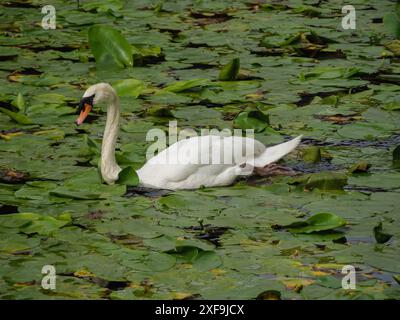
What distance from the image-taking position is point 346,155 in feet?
20.3

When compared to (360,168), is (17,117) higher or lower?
higher

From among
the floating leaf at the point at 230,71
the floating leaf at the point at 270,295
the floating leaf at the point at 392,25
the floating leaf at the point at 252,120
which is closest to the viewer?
the floating leaf at the point at 270,295

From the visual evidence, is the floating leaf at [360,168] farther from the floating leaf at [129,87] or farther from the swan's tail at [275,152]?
the floating leaf at [129,87]

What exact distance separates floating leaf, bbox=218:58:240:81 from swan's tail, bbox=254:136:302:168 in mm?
1488

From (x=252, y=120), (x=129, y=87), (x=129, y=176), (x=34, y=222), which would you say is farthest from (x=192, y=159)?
(x=129, y=87)

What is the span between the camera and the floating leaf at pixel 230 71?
7445 millimetres

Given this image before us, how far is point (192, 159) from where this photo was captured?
5.80 meters

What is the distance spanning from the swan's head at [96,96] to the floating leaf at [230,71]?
154 centimetres

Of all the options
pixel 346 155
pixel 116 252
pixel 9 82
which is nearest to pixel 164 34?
pixel 9 82

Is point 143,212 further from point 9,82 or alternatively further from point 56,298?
point 9,82

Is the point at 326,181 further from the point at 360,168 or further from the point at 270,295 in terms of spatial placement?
the point at 270,295

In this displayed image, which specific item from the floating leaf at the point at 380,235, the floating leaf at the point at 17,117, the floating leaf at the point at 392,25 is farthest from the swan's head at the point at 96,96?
the floating leaf at the point at 392,25

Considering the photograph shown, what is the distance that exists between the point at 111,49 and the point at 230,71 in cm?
89
